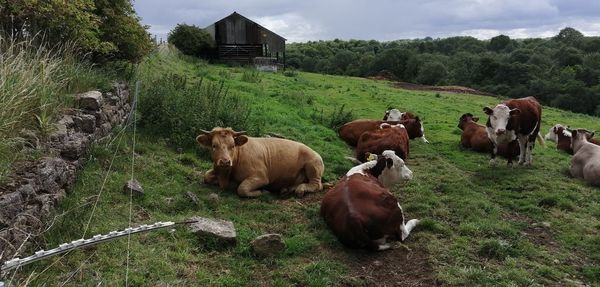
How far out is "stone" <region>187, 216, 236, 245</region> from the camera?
5.95 metres

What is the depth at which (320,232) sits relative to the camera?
6.79m

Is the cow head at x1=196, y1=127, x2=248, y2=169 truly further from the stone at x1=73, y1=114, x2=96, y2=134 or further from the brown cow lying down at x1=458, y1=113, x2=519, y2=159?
the brown cow lying down at x1=458, y1=113, x2=519, y2=159

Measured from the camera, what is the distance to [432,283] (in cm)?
A: 558

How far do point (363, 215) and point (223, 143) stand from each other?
2774 millimetres

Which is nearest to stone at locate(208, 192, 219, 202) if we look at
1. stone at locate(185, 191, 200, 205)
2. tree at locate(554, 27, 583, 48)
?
stone at locate(185, 191, 200, 205)

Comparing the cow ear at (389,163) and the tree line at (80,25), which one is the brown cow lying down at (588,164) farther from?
the tree line at (80,25)

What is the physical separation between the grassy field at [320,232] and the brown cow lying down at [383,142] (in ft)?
2.00

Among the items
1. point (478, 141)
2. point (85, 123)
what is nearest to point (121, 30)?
point (85, 123)

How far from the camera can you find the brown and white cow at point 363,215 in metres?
6.25

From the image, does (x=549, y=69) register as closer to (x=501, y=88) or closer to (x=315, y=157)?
(x=501, y=88)

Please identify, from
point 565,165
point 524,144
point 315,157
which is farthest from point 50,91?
point 565,165

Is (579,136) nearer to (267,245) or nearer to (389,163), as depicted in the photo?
(389,163)

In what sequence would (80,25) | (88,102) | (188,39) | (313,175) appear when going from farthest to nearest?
(188,39) → (313,175) → (80,25) → (88,102)

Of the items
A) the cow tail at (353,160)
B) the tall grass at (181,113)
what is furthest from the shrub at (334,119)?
the tall grass at (181,113)
